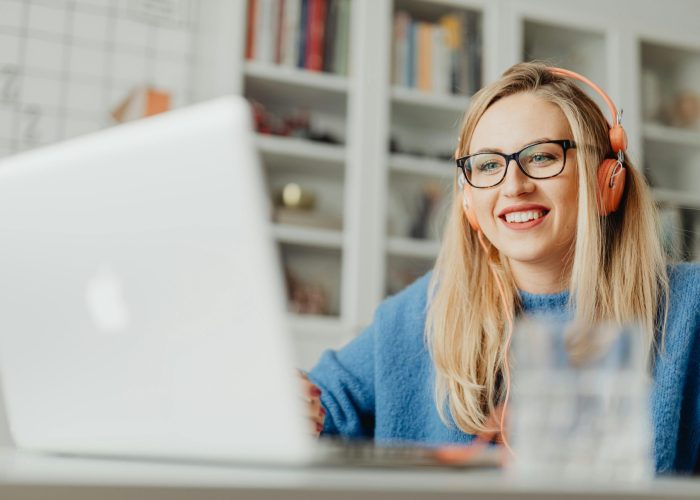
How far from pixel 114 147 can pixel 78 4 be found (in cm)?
228

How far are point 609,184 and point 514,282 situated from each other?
0.23 m

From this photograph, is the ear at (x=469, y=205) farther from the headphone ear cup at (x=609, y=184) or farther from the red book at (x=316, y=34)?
the red book at (x=316, y=34)


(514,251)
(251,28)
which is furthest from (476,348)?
(251,28)

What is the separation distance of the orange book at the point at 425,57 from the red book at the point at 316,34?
345 mm

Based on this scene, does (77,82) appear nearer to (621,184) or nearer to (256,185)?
(621,184)

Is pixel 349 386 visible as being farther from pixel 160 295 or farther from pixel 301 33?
pixel 301 33

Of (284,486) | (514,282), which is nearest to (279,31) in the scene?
(514,282)

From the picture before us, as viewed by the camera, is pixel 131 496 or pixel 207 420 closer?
pixel 131 496

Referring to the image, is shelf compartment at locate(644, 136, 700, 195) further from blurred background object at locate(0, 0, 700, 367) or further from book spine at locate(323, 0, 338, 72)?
book spine at locate(323, 0, 338, 72)

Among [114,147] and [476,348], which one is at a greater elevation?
[114,147]

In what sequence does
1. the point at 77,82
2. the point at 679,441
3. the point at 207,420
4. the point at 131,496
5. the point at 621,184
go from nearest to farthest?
the point at 131,496
the point at 207,420
the point at 679,441
the point at 621,184
the point at 77,82

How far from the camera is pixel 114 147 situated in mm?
449

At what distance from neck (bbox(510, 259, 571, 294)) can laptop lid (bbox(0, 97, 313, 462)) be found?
97cm

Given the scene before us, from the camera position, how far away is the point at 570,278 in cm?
133
